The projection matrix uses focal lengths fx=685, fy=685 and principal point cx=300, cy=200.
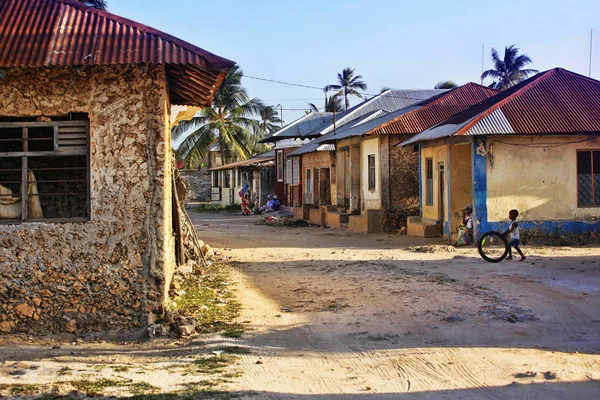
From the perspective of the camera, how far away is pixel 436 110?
80.5 feet

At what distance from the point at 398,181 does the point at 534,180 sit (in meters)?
6.56

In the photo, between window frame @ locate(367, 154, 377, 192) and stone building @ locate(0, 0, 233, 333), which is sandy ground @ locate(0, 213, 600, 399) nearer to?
stone building @ locate(0, 0, 233, 333)

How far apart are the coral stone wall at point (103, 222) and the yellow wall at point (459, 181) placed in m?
12.4

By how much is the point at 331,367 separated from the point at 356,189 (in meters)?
20.5

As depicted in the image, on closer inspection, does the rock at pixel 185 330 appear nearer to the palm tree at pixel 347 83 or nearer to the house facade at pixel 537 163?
the house facade at pixel 537 163

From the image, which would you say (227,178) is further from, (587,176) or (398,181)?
(587,176)

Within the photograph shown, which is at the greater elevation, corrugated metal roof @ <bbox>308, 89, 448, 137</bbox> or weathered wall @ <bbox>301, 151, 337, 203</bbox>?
corrugated metal roof @ <bbox>308, 89, 448, 137</bbox>

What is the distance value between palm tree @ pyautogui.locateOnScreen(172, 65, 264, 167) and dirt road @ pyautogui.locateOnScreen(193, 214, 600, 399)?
3143cm

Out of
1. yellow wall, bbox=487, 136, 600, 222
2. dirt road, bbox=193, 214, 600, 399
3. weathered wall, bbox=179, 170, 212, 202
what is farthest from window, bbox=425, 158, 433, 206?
weathered wall, bbox=179, 170, 212, 202

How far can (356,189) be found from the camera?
2720 cm

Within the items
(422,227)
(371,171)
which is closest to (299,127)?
(371,171)

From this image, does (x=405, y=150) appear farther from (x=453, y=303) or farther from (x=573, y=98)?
(x=453, y=303)

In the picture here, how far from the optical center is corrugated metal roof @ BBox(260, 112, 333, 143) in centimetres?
3799

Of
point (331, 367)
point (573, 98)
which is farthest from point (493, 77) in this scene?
point (331, 367)
